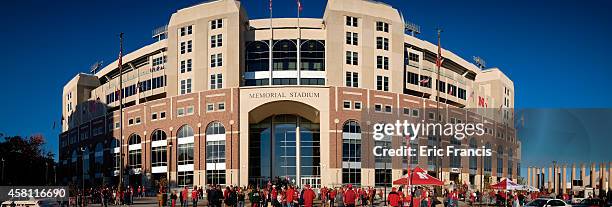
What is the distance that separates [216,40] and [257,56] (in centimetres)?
573

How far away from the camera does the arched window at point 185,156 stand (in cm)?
8762

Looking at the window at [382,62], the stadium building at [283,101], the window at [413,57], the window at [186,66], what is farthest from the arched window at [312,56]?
the window at [186,66]

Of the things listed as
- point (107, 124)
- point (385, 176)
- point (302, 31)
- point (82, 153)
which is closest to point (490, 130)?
point (385, 176)

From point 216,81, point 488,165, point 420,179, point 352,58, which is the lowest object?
point 488,165

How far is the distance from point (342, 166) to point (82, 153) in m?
51.2

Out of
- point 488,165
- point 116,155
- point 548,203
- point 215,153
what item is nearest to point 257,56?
point 215,153

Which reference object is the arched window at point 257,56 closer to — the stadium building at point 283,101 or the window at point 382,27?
the stadium building at point 283,101

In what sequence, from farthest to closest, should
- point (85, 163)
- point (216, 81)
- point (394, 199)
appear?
1. point (85, 163)
2. point (216, 81)
3. point (394, 199)

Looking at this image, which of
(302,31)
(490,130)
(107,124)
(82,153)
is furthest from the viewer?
(82,153)

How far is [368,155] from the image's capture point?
84438 millimetres

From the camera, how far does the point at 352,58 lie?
87375mm

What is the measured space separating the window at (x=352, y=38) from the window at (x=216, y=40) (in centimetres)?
1640

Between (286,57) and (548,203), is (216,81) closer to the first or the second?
(286,57)

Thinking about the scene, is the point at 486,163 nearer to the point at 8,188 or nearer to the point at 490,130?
the point at 490,130
